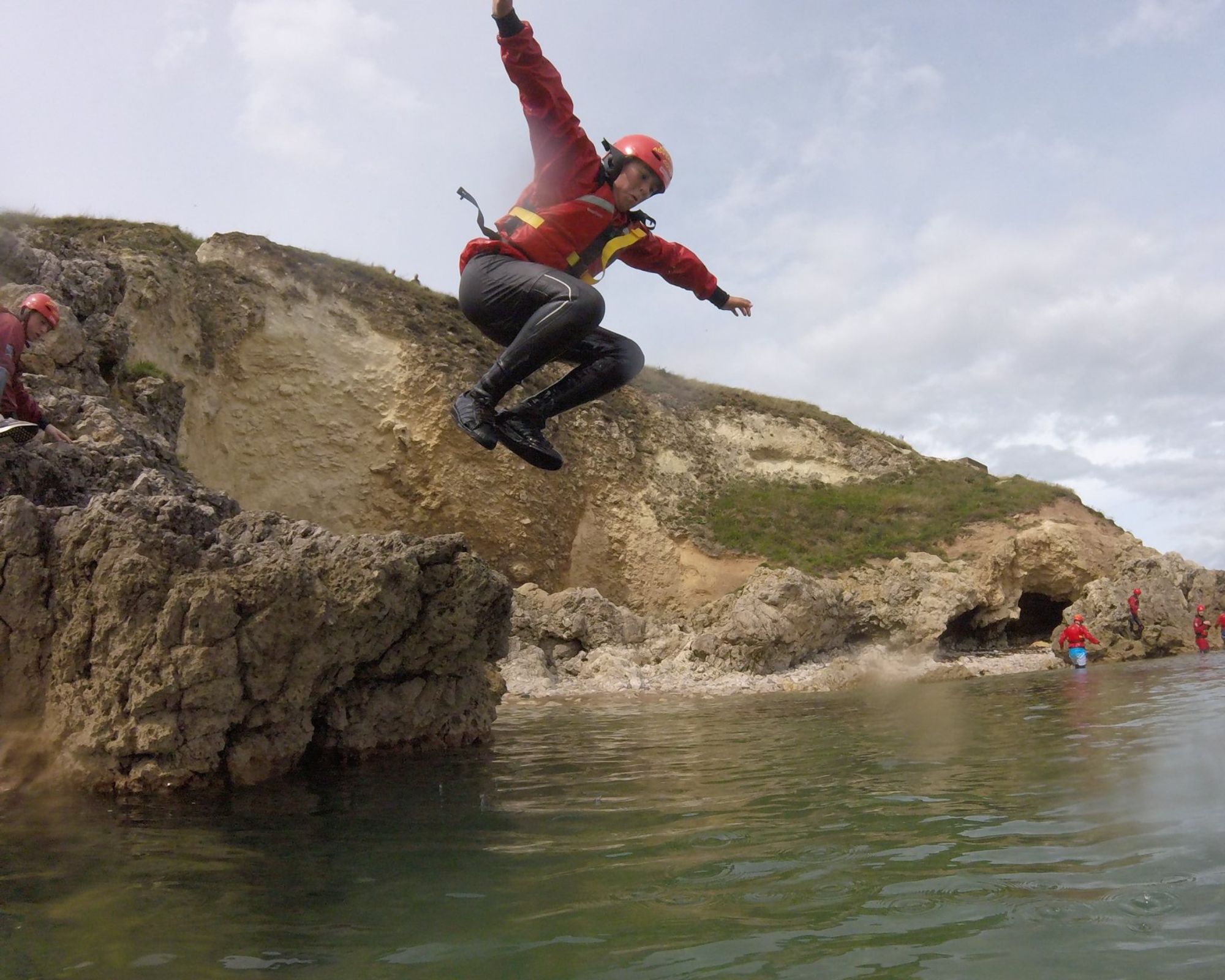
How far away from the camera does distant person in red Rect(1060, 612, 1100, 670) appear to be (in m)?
18.4

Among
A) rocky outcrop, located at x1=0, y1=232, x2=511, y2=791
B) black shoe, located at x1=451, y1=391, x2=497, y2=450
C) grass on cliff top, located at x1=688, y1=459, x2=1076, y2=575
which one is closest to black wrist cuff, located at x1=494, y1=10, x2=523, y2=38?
black shoe, located at x1=451, y1=391, x2=497, y2=450

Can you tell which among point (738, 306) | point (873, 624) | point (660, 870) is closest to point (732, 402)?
point (873, 624)

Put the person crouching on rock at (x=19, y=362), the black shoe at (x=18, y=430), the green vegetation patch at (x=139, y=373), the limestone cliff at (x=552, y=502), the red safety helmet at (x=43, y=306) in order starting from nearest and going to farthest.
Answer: the black shoe at (x=18, y=430) → the person crouching on rock at (x=19, y=362) → the red safety helmet at (x=43, y=306) → the green vegetation patch at (x=139, y=373) → the limestone cliff at (x=552, y=502)

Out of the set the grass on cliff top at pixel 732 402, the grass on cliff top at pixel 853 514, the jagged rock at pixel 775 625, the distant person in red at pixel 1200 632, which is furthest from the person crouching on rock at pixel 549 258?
the grass on cliff top at pixel 732 402

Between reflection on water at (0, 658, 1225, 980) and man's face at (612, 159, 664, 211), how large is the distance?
10.2 ft

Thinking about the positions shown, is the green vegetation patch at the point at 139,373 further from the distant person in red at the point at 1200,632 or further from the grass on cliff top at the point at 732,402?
the distant person in red at the point at 1200,632

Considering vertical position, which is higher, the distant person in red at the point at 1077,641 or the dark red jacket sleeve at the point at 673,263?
the dark red jacket sleeve at the point at 673,263

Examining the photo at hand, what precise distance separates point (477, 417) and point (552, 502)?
21146 mm

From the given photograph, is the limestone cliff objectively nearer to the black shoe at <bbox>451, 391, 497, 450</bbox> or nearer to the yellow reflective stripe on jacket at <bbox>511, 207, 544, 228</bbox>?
the black shoe at <bbox>451, 391, 497, 450</bbox>

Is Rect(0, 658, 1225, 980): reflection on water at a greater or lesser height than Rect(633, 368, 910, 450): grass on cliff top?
lesser

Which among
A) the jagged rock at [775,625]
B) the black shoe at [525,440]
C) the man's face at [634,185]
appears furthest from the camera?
the jagged rock at [775,625]

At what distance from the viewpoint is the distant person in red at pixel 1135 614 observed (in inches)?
829

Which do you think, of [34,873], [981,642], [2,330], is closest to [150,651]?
[34,873]

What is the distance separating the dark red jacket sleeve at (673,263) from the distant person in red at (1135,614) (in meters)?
19.4
